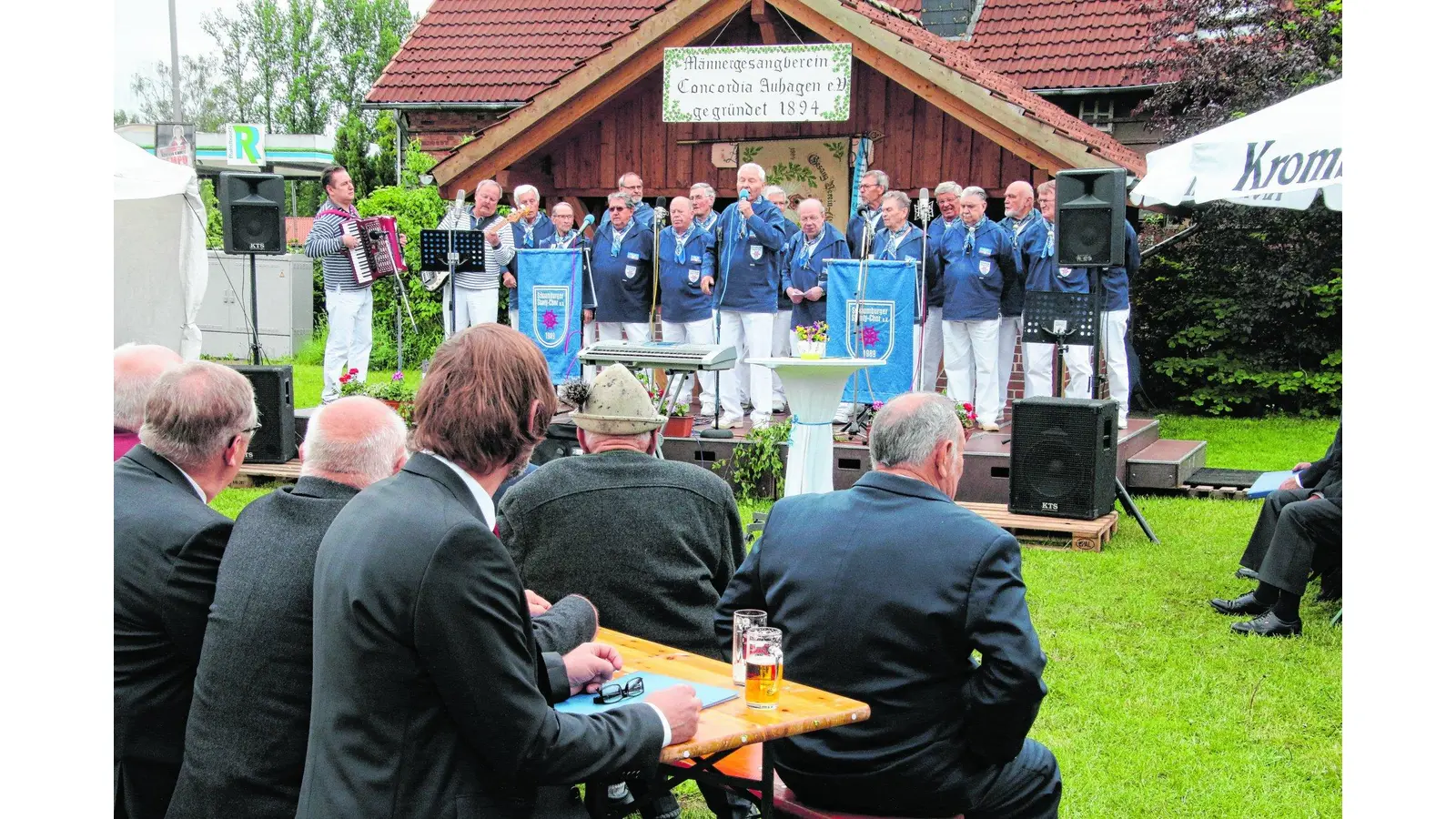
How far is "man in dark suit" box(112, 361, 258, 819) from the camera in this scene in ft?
9.91

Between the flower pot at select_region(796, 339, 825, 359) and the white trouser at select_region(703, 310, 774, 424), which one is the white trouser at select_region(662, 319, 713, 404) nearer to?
the white trouser at select_region(703, 310, 774, 424)

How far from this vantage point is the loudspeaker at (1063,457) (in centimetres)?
804

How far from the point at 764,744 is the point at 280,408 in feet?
23.9

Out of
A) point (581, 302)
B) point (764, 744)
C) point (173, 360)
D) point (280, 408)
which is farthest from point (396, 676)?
point (581, 302)

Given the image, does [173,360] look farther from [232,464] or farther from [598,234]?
[598,234]

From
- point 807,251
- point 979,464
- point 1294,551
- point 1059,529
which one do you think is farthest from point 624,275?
point 1294,551

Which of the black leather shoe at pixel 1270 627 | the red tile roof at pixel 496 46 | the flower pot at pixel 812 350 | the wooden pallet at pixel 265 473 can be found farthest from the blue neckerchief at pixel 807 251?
the red tile roof at pixel 496 46

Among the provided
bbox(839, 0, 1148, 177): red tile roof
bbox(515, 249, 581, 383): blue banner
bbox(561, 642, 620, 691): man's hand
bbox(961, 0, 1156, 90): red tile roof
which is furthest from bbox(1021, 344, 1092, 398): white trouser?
bbox(561, 642, 620, 691): man's hand

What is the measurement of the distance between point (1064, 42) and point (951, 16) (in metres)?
1.82

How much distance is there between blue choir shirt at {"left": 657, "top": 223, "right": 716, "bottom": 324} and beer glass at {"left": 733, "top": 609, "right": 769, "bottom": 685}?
27.6 feet

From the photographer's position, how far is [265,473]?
9.63 metres

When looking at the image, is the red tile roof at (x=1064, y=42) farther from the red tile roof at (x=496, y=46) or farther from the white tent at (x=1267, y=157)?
the white tent at (x=1267, y=157)

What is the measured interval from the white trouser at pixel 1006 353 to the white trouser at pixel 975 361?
0.12m

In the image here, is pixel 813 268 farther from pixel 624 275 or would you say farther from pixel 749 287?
pixel 624 275
